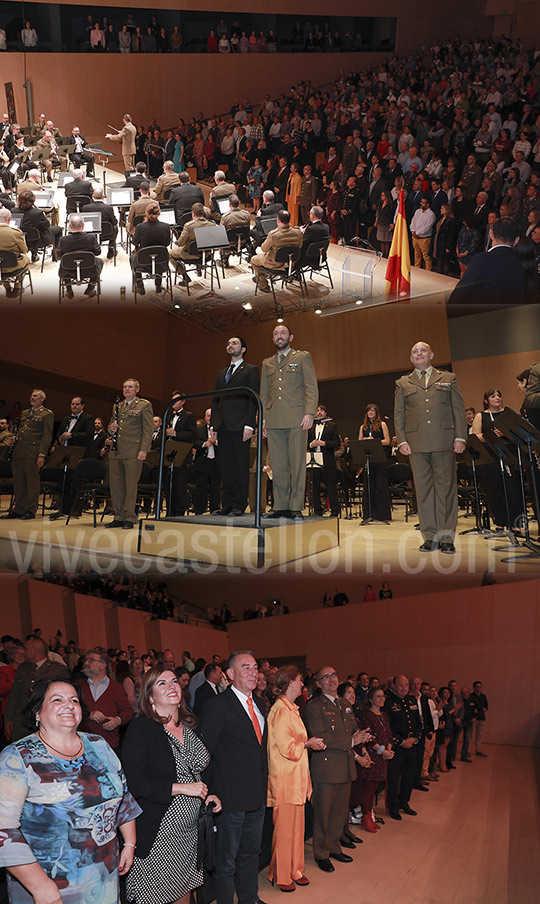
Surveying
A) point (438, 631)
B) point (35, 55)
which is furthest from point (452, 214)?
point (35, 55)

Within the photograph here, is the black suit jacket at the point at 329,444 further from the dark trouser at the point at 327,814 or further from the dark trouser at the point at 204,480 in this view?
the dark trouser at the point at 327,814

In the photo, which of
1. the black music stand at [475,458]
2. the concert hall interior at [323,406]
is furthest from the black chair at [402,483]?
the black music stand at [475,458]

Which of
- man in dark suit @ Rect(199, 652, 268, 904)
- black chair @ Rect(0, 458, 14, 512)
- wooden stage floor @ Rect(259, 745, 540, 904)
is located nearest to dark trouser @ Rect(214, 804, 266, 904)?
man in dark suit @ Rect(199, 652, 268, 904)

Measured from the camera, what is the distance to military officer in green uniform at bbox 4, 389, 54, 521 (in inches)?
301

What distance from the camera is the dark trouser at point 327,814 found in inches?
190

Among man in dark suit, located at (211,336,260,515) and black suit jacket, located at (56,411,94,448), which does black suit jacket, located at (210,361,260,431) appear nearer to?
man in dark suit, located at (211,336,260,515)

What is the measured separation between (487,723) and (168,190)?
8.81 m

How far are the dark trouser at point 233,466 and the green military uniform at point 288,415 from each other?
22 centimetres

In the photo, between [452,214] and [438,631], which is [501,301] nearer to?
[452,214]

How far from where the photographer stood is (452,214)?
36.2 ft

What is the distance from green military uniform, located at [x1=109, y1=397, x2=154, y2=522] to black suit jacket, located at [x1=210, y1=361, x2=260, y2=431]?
109cm

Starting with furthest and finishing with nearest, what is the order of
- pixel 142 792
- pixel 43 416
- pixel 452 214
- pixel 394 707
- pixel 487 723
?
1. pixel 452 214
2. pixel 487 723
3. pixel 43 416
4. pixel 394 707
5. pixel 142 792

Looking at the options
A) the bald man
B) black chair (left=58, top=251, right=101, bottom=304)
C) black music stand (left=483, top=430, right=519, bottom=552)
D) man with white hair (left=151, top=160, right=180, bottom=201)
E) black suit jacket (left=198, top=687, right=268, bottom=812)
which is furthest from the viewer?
man with white hair (left=151, top=160, right=180, bottom=201)

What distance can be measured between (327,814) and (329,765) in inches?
13.6
